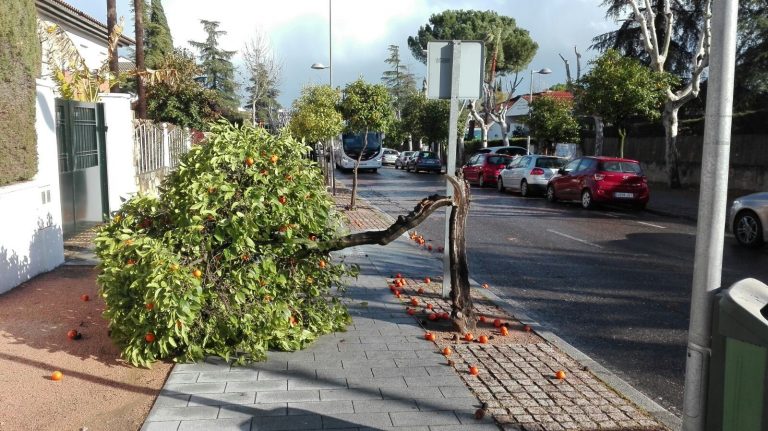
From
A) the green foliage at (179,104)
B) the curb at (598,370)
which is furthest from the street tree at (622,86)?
the curb at (598,370)

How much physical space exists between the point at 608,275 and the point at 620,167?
33.3 ft

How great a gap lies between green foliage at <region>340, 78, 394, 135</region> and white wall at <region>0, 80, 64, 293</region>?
12.5 meters

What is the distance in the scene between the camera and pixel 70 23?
20484 mm

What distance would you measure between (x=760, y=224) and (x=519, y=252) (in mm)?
Answer: 4181

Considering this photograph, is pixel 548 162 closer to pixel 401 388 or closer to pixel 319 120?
pixel 319 120

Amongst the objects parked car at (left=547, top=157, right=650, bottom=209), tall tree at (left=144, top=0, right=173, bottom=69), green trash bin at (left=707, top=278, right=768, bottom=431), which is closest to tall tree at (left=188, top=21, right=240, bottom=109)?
tall tree at (left=144, top=0, right=173, bottom=69)

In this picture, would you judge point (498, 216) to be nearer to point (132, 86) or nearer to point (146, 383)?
point (146, 383)

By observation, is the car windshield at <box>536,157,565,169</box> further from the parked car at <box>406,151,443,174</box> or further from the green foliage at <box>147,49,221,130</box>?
the parked car at <box>406,151,443,174</box>

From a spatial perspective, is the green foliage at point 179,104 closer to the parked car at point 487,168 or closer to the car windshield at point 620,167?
the parked car at point 487,168

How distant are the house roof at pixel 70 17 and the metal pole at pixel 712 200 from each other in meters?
16.4

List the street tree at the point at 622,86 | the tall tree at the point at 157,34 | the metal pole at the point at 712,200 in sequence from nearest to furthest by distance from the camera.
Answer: the metal pole at the point at 712,200, the street tree at the point at 622,86, the tall tree at the point at 157,34

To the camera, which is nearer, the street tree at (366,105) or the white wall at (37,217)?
the white wall at (37,217)

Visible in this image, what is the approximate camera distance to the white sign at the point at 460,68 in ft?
24.1

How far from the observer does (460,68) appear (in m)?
7.35
